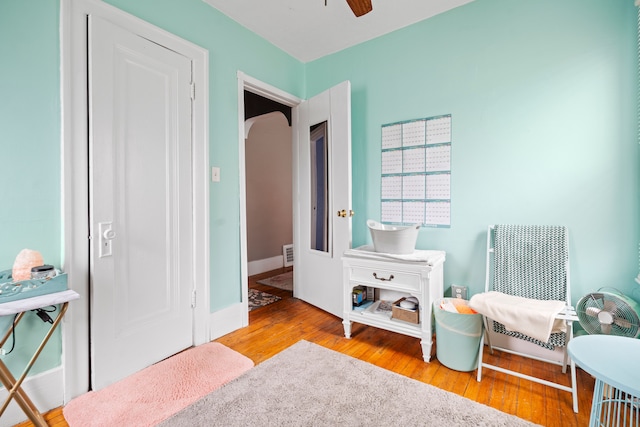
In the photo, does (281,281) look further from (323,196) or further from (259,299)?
(323,196)

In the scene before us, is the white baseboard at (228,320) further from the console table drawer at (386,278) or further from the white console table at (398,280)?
the console table drawer at (386,278)

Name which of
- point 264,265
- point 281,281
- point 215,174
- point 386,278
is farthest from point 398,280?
point 264,265

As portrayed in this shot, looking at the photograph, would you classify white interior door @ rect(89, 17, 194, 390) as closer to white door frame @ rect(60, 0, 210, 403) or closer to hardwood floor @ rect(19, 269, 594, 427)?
white door frame @ rect(60, 0, 210, 403)

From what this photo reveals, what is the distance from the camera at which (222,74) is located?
2.42 metres

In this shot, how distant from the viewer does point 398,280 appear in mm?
2152

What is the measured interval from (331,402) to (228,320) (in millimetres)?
1207

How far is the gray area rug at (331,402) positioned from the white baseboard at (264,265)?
8.34 feet

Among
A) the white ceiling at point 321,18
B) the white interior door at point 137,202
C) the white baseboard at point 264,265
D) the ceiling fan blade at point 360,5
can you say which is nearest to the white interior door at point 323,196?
the white ceiling at point 321,18

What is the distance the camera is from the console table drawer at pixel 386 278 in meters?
2.09

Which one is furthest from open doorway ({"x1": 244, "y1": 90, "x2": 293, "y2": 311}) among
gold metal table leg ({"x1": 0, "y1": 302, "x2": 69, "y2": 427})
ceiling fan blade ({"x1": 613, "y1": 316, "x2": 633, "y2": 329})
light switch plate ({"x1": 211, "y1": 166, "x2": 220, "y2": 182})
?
ceiling fan blade ({"x1": 613, "y1": 316, "x2": 633, "y2": 329})

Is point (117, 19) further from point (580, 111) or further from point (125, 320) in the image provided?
point (580, 111)

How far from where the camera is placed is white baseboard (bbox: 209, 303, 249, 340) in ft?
7.81

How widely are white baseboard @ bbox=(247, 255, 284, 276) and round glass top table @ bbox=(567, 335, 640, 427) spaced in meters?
3.83

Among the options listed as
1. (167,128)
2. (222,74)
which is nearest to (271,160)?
(222,74)
